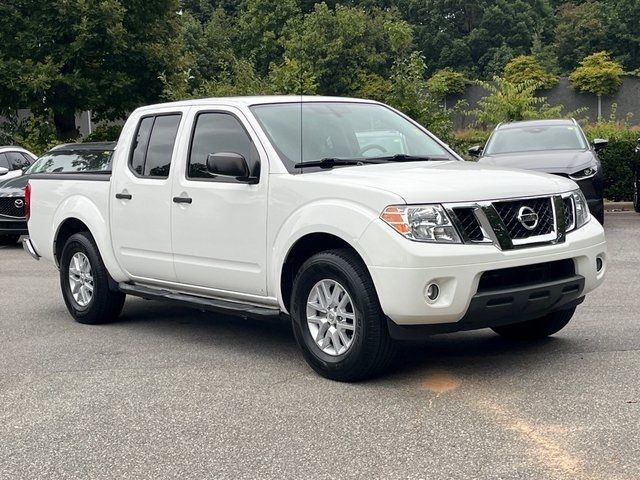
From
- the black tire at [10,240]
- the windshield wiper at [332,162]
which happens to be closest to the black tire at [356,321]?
the windshield wiper at [332,162]

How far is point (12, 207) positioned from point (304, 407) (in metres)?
11.4

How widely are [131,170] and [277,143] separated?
5.61 ft

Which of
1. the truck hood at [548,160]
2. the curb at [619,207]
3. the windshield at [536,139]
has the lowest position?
the curb at [619,207]

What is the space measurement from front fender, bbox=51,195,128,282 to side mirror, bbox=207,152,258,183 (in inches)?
70.9

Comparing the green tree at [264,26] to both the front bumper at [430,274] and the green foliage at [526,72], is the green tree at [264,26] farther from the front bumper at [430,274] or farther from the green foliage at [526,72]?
the front bumper at [430,274]

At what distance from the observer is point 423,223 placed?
5543 millimetres

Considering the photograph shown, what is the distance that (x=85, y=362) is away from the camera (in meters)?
6.84

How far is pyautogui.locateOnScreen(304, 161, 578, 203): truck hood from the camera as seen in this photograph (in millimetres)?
5637

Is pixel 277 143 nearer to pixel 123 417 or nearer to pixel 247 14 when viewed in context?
pixel 123 417

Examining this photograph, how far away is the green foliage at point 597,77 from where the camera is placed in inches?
1650

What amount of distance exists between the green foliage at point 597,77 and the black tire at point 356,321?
38412 millimetres

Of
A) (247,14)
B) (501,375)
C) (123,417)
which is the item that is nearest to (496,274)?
(501,375)

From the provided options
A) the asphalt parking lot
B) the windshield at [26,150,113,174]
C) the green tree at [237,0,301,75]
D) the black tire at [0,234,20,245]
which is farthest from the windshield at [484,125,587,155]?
the green tree at [237,0,301,75]

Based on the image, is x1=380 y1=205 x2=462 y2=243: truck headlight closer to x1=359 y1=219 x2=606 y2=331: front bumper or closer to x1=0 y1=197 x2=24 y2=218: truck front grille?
x1=359 y1=219 x2=606 y2=331: front bumper
